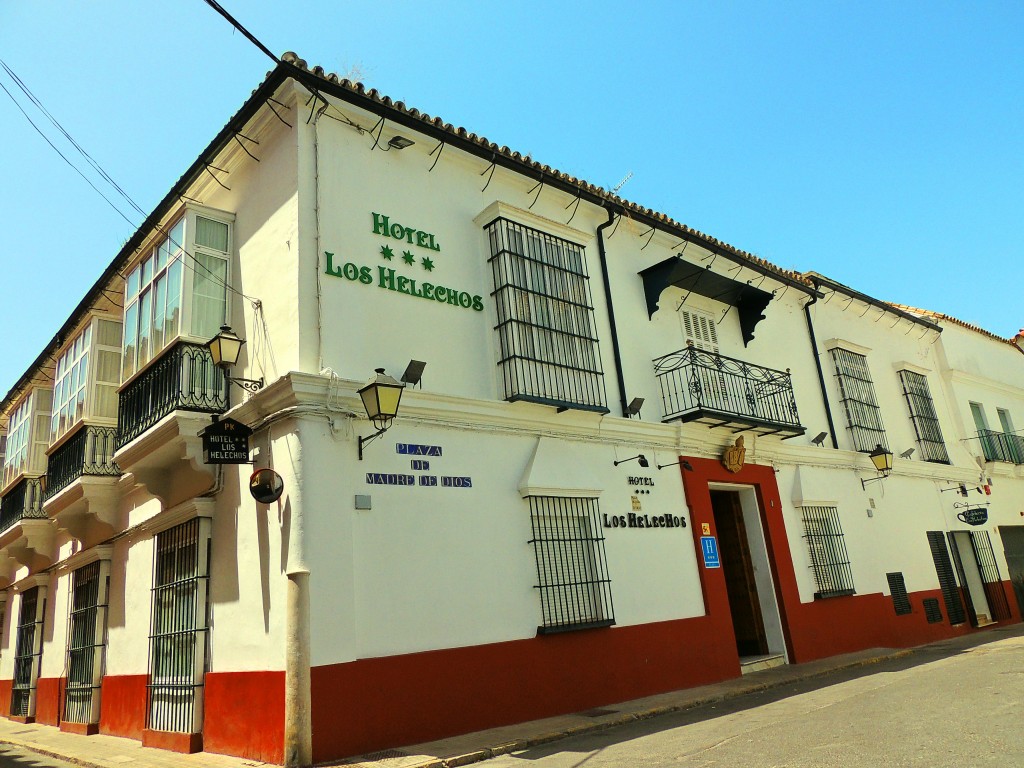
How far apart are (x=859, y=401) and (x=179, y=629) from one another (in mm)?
13507

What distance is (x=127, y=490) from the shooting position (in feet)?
36.6

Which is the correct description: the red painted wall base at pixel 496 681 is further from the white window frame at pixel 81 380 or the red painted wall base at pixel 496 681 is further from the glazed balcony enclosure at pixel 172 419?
the white window frame at pixel 81 380

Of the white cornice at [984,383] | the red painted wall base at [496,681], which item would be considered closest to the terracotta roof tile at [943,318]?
the white cornice at [984,383]

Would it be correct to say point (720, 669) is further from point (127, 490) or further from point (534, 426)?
point (127, 490)

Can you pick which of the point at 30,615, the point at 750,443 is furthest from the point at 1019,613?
the point at 30,615

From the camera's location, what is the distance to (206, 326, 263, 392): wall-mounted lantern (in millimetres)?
8102

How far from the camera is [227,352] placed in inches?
320

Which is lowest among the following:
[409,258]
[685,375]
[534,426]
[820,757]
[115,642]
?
[820,757]

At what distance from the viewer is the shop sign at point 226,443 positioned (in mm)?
7863

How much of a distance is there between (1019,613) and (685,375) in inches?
472

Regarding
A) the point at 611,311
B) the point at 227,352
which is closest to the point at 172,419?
the point at 227,352

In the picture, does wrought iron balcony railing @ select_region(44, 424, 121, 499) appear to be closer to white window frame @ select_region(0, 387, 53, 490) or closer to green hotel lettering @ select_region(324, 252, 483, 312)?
white window frame @ select_region(0, 387, 53, 490)

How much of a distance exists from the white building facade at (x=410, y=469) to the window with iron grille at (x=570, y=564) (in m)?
0.04

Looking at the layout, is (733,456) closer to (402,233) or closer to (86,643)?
(402,233)
